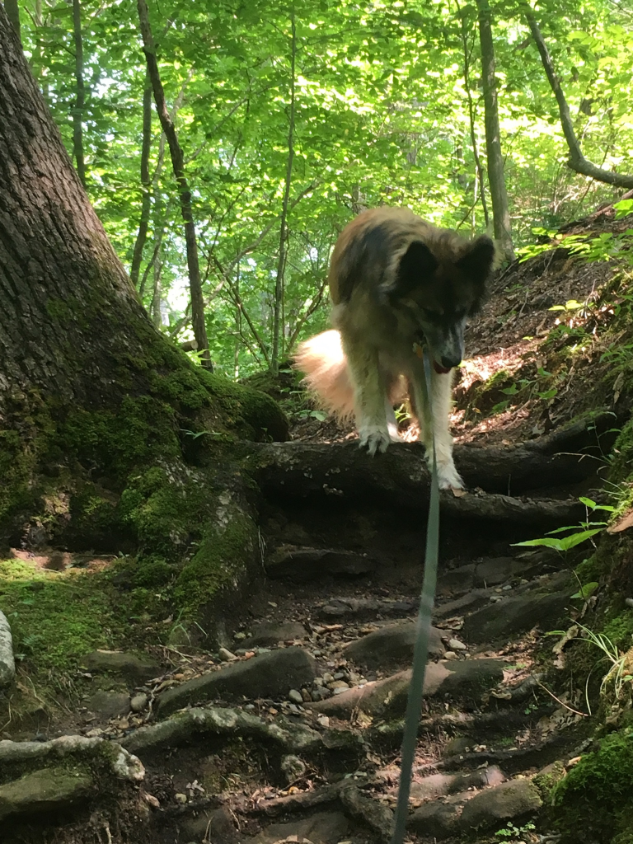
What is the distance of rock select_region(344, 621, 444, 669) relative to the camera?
2844 millimetres

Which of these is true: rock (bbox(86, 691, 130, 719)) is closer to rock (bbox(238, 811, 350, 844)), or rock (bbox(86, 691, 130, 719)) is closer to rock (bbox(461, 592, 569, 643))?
rock (bbox(238, 811, 350, 844))

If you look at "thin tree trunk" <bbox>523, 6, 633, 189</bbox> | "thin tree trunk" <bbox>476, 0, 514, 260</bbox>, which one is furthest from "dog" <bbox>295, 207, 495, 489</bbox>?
"thin tree trunk" <bbox>523, 6, 633, 189</bbox>

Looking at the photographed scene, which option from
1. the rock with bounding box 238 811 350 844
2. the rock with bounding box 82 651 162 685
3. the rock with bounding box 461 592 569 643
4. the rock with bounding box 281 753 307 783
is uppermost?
the rock with bounding box 82 651 162 685

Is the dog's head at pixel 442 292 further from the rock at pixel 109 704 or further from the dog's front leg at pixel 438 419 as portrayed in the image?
the rock at pixel 109 704

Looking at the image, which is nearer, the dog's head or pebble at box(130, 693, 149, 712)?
pebble at box(130, 693, 149, 712)

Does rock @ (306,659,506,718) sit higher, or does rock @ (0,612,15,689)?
rock @ (0,612,15,689)

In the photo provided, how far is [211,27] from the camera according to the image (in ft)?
22.2

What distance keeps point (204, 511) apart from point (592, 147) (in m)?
10.6

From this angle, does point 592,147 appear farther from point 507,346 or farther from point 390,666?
point 390,666

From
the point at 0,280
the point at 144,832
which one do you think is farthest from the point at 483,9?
the point at 144,832

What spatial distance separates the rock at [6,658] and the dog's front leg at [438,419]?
2.55 m

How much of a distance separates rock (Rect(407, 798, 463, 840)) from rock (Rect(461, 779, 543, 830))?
3cm

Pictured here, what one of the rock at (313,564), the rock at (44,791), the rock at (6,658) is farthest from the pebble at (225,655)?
the rock at (44,791)

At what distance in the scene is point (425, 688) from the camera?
2469 mm
